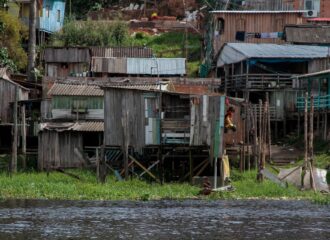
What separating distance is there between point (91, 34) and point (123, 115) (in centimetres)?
2502

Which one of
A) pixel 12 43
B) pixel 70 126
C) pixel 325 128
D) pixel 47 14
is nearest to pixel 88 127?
pixel 70 126

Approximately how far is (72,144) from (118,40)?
71.8 ft

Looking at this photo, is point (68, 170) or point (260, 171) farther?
point (68, 170)

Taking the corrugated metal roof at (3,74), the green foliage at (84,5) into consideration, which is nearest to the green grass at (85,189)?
the corrugated metal roof at (3,74)

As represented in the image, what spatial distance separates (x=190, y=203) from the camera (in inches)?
1527

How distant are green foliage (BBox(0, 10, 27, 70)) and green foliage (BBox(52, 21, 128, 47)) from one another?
16.3ft

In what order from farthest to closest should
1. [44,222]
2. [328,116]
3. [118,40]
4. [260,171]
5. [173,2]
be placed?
[173,2], [118,40], [328,116], [260,171], [44,222]

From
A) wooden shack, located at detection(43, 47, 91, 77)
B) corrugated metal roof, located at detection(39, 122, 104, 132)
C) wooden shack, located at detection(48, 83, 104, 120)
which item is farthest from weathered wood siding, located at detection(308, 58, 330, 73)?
corrugated metal roof, located at detection(39, 122, 104, 132)

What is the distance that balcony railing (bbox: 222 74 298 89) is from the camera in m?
56.6

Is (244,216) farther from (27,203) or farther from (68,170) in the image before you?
(68,170)

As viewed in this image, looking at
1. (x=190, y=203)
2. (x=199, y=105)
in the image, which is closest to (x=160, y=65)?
(x=199, y=105)

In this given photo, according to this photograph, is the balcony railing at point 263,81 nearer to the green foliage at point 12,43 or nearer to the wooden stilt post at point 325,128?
the wooden stilt post at point 325,128

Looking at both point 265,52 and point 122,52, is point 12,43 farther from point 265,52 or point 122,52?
point 265,52

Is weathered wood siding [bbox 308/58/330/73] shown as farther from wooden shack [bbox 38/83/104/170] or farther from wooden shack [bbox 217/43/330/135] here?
wooden shack [bbox 38/83/104/170]
